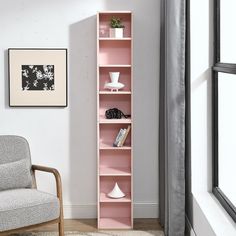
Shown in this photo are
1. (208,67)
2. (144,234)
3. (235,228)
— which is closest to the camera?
(235,228)

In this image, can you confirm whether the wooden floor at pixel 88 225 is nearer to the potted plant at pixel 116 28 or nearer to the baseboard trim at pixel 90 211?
the baseboard trim at pixel 90 211

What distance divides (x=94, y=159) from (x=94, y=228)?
58 cm

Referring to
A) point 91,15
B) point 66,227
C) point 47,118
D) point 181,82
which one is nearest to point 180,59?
point 181,82

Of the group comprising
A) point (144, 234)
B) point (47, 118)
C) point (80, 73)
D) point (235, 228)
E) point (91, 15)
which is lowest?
point (144, 234)

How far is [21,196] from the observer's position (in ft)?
13.0

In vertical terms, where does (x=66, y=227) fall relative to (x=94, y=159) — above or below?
below

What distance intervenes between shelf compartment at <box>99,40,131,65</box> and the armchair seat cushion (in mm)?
1286

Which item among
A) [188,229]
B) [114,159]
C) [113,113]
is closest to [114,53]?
[113,113]

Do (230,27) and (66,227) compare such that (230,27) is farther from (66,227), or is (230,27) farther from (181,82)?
(66,227)

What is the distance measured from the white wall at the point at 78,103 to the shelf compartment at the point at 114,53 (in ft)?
0.22

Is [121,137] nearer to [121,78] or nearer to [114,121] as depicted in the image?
[114,121]

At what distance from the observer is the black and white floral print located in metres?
4.63

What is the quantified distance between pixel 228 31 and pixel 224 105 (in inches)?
19.5

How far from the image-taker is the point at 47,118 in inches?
185
